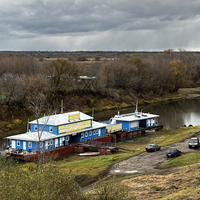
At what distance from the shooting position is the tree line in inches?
2997

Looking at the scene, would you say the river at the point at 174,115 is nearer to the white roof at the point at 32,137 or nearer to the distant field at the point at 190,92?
the white roof at the point at 32,137

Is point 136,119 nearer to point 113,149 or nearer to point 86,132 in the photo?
point 86,132

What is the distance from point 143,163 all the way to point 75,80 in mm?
66486

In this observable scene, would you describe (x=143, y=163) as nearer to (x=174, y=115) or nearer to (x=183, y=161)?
(x=183, y=161)

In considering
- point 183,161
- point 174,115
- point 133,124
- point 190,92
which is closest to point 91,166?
point 183,161

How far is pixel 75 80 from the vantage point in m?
97.4

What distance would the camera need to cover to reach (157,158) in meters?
34.9

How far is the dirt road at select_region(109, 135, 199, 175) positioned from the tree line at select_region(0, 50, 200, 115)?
3897 centimetres

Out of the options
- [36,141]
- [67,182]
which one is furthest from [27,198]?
[36,141]

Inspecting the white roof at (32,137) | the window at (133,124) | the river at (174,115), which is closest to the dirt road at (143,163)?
the white roof at (32,137)

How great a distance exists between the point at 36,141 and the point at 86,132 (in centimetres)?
1091

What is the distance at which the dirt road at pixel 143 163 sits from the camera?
1209 inches

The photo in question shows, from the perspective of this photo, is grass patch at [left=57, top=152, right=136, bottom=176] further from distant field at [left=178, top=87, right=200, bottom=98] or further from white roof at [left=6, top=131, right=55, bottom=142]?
distant field at [left=178, top=87, right=200, bottom=98]

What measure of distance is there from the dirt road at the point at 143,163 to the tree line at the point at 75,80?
128ft
